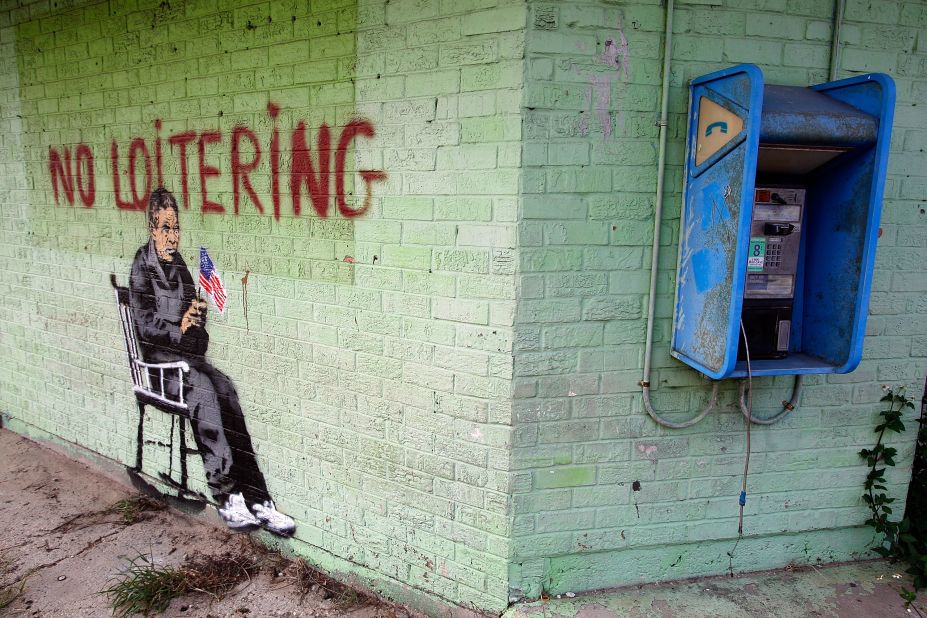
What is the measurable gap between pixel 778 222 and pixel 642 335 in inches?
27.1

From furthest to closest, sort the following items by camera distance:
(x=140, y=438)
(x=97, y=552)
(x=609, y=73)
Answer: (x=140, y=438) < (x=97, y=552) < (x=609, y=73)

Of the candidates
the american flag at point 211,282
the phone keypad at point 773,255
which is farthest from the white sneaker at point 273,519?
the phone keypad at point 773,255

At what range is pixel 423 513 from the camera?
2812 millimetres

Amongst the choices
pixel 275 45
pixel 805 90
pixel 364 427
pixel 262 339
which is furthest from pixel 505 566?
pixel 275 45

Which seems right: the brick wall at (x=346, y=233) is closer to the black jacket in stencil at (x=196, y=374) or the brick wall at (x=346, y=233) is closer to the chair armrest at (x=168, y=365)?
the black jacket in stencil at (x=196, y=374)

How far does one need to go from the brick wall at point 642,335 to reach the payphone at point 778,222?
0.52 feet

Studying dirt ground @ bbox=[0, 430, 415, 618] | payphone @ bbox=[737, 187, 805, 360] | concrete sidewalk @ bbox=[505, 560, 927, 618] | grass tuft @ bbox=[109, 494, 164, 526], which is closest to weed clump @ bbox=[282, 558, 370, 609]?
dirt ground @ bbox=[0, 430, 415, 618]

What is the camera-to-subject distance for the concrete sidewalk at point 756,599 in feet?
8.49

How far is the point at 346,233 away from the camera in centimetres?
286

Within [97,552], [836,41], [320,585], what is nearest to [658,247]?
[836,41]

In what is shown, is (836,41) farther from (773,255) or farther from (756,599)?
(756,599)

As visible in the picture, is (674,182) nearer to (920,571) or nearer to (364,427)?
(364,427)

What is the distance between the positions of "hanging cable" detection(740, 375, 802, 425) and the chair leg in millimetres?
3561

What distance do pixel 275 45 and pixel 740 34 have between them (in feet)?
6.91
